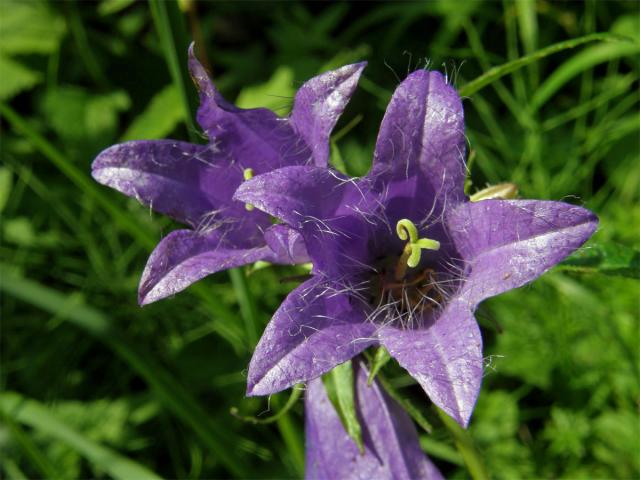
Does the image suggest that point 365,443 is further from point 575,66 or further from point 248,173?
point 575,66

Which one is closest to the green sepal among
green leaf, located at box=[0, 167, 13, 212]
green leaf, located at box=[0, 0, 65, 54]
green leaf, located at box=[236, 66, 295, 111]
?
green leaf, located at box=[236, 66, 295, 111]

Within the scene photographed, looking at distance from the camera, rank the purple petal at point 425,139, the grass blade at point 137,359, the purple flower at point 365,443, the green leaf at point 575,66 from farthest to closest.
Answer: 1. the green leaf at point 575,66
2. the grass blade at point 137,359
3. the purple flower at point 365,443
4. the purple petal at point 425,139

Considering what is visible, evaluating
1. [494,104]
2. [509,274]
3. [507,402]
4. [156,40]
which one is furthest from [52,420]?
[494,104]

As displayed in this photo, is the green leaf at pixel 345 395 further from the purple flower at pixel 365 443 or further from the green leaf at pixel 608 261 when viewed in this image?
the green leaf at pixel 608 261

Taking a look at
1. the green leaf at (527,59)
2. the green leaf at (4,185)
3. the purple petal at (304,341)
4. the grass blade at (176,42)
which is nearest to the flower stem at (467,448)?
the purple petal at (304,341)

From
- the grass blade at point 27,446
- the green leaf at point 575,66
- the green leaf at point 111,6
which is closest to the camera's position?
the grass blade at point 27,446

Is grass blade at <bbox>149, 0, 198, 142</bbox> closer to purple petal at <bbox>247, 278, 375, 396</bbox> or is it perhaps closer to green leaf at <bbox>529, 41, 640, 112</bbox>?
purple petal at <bbox>247, 278, 375, 396</bbox>
